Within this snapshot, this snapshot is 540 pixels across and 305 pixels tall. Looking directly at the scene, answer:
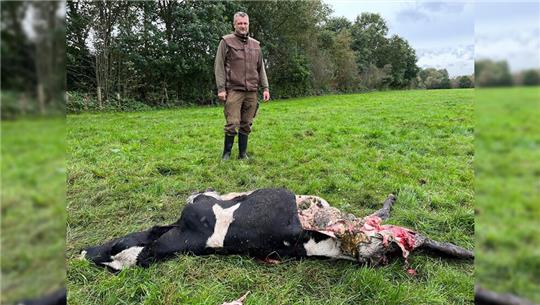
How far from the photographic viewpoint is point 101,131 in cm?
662

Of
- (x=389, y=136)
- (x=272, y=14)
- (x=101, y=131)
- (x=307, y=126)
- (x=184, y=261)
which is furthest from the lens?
(x=272, y=14)

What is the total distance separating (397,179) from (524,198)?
3379 mm

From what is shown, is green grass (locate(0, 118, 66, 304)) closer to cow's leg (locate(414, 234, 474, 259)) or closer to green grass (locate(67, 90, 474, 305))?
green grass (locate(67, 90, 474, 305))

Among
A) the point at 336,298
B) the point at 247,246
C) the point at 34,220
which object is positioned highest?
the point at 34,220

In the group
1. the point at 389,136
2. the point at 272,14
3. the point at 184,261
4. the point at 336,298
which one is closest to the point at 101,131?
the point at 389,136

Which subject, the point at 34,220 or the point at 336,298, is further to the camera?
the point at 336,298

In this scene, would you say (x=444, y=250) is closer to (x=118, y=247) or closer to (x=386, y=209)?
(x=386, y=209)

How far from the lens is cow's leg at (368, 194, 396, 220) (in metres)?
2.65

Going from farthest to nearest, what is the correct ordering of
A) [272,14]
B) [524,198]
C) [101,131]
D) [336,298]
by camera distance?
[272,14], [101,131], [336,298], [524,198]

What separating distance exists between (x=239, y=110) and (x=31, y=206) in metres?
4.37

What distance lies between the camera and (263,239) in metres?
1.95

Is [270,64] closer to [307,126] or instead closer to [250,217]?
[307,126]

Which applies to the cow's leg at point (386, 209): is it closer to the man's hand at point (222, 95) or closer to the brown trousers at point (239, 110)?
the brown trousers at point (239, 110)

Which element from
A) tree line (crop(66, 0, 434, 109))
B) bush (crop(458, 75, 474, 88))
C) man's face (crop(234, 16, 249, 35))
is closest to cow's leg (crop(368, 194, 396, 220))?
bush (crop(458, 75, 474, 88))
